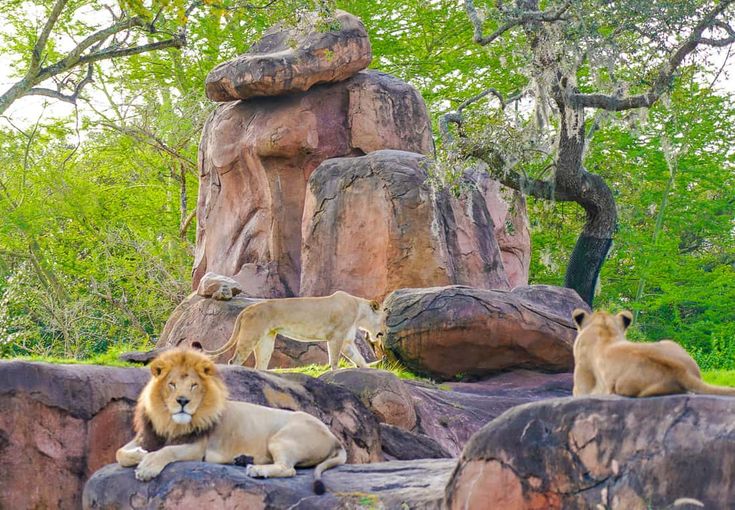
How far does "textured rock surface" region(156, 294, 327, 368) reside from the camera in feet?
58.8

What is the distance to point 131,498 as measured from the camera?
7.07 meters

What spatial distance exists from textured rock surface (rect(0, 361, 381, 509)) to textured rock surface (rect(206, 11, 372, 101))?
486 inches

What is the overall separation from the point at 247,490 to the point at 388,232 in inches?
471

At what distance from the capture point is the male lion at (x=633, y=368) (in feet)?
18.8

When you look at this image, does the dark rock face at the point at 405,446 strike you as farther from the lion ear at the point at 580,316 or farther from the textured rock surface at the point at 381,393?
the lion ear at the point at 580,316

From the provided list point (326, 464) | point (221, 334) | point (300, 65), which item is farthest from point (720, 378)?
point (300, 65)

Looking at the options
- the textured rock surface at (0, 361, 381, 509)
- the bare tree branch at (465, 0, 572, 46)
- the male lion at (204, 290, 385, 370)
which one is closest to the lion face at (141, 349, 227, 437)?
the textured rock surface at (0, 361, 381, 509)

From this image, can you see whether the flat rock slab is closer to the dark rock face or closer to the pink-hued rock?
the dark rock face

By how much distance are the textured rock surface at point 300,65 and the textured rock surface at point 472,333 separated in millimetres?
6773

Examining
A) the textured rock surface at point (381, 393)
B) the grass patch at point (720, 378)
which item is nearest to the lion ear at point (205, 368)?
the textured rock surface at point (381, 393)

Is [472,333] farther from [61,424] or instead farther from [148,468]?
[148,468]

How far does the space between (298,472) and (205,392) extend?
2.63 feet

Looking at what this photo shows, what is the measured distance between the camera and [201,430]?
288 inches

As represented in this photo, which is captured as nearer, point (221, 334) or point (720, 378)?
point (720, 378)
